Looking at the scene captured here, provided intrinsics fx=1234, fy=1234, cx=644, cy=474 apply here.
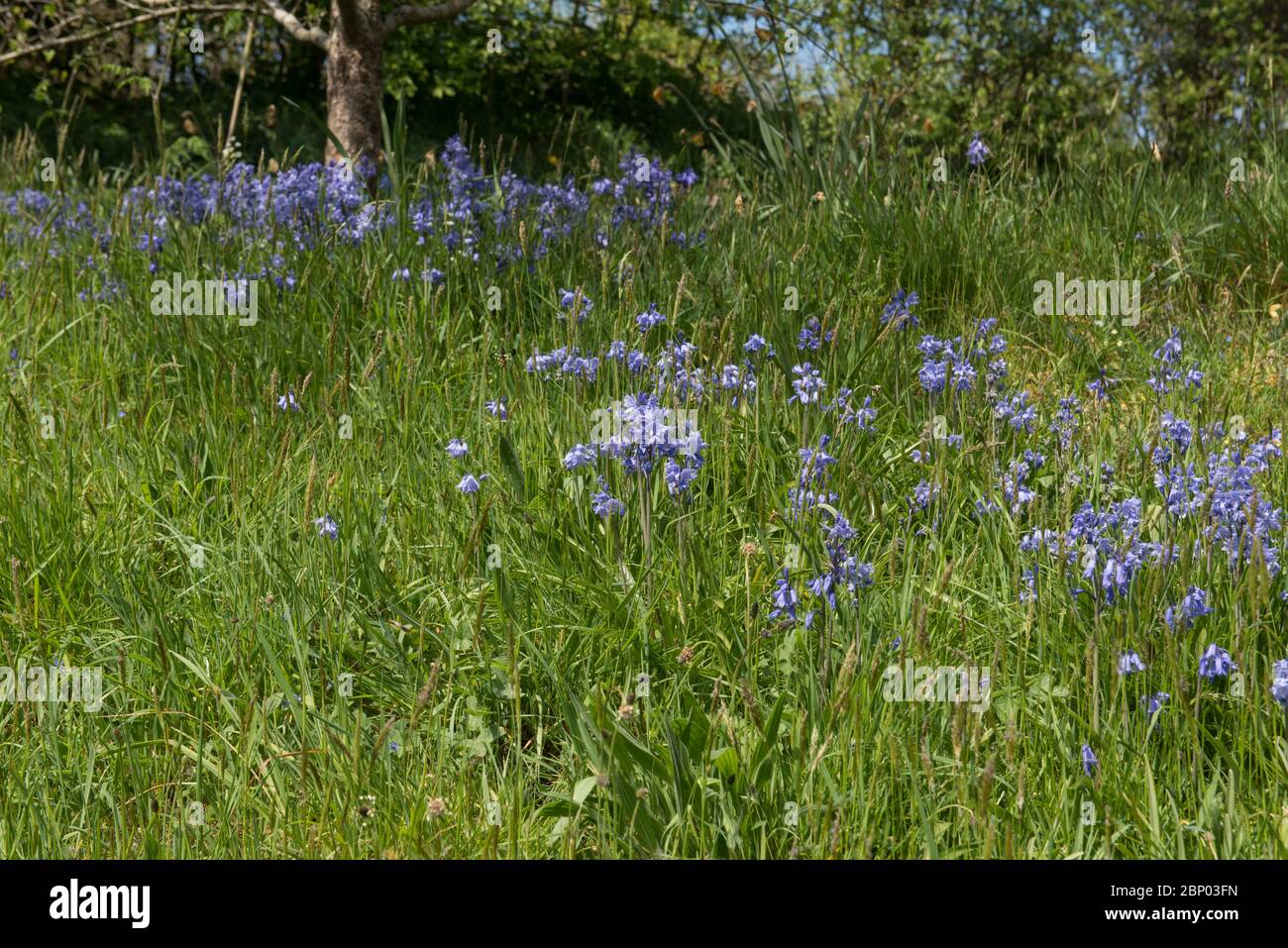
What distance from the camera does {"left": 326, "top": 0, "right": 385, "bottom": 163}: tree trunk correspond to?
6172 mm

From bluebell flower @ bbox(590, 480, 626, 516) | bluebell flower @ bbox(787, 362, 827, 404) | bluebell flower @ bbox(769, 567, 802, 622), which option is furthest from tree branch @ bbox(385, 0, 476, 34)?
bluebell flower @ bbox(769, 567, 802, 622)

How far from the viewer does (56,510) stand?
10.0 feet

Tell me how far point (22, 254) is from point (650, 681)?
397cm

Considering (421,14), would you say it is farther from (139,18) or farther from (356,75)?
(139,18)

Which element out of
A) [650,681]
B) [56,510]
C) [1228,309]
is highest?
[1228,309]

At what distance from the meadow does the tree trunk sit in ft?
6.15

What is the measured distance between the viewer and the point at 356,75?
20.6 ft

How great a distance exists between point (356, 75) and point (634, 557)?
4340 millimetres

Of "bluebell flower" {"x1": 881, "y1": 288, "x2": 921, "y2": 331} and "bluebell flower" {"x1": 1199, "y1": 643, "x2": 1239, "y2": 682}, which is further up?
"bluebell flower" {"x1": 881, "y1": 288, "x2": 921, "y2": 331}

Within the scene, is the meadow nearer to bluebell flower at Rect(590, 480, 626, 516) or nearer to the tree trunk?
bluebell flower at Rect(590, 480, 626, 516)

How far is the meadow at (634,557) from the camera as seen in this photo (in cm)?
209
